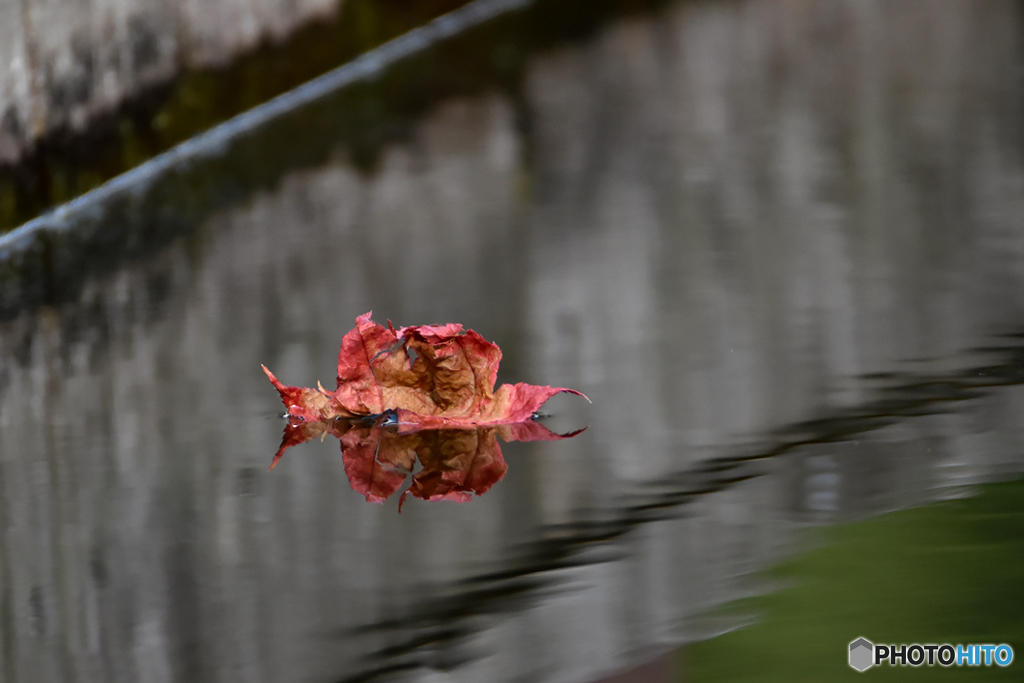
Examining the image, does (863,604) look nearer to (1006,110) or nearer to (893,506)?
(893,506)

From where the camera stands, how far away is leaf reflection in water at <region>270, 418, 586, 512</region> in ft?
2.92

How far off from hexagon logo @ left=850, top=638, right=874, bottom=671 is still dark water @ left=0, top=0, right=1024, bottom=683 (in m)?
0.11

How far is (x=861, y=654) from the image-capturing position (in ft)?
1.67

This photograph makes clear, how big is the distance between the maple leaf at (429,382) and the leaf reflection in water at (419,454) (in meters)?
0.02

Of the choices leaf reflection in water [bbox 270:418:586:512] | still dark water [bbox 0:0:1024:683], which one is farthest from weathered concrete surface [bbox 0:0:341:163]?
leaf reflection in water [bbox 270:418:586:512]

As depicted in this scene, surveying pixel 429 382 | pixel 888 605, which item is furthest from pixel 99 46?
pixel 888 605

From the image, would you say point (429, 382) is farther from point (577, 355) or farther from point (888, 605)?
point (888, 605)

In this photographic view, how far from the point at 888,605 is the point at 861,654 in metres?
0.05

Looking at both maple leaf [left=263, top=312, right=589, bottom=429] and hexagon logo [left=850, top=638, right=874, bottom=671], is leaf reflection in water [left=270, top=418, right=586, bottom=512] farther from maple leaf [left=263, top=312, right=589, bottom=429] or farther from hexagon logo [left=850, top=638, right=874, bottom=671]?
hexagon logo [left=850, top=638, right=874, bottom=671]

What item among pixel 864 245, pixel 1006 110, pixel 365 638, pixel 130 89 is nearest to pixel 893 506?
pixel 365 638

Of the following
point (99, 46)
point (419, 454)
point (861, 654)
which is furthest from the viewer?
point (99, 46)

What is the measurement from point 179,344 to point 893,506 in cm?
109

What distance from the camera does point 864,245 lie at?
1445 mm

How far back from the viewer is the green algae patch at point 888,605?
511 mm
